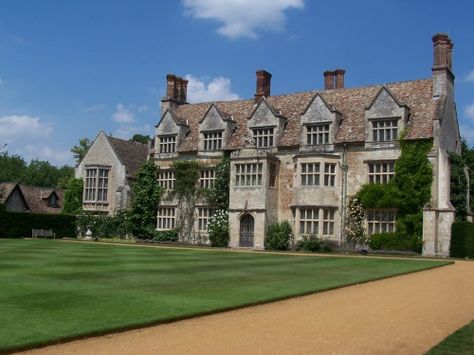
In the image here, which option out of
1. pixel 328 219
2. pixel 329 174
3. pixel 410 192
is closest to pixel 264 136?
pixel 329 174

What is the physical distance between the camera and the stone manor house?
105ft

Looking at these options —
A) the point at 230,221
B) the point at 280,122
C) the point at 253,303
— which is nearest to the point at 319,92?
the point at 280,122

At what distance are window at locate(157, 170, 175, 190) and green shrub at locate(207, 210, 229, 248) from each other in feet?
16.3

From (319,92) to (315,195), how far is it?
7824 millimetres

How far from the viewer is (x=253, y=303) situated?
412 inches

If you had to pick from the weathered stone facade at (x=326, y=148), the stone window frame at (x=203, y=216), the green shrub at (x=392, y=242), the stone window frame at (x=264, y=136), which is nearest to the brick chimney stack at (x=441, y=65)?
the weathered stone facade at (x=326, y=148)

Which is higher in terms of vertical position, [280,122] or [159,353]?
[280,122]

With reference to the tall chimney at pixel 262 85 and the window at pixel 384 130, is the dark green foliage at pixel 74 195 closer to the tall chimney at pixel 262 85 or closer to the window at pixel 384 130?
the tall chimney at pixel 262 85

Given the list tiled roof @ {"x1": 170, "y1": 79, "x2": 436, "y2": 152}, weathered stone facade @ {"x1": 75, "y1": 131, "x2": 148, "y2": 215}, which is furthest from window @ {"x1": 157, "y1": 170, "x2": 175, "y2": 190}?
weathered stone facade @ {"x1": 75, "y1": 131, "x2": 148, "y2": 215}

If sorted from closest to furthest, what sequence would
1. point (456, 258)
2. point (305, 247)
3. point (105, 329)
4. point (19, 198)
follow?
point (105, 329) < point (456, 258) < point (305, 247) < point (19, 198)

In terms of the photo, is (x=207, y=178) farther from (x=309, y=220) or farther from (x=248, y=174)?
(x=309, y=220)

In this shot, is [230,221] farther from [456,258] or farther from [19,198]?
[19,198]

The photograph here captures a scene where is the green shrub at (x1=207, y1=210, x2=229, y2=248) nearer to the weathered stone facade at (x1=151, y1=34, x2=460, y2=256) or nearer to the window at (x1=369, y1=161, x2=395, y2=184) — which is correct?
the weathered stone facade at (x1=151, y1=34, x2=460, y2=256)

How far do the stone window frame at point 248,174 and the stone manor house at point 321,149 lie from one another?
0.21 feet
